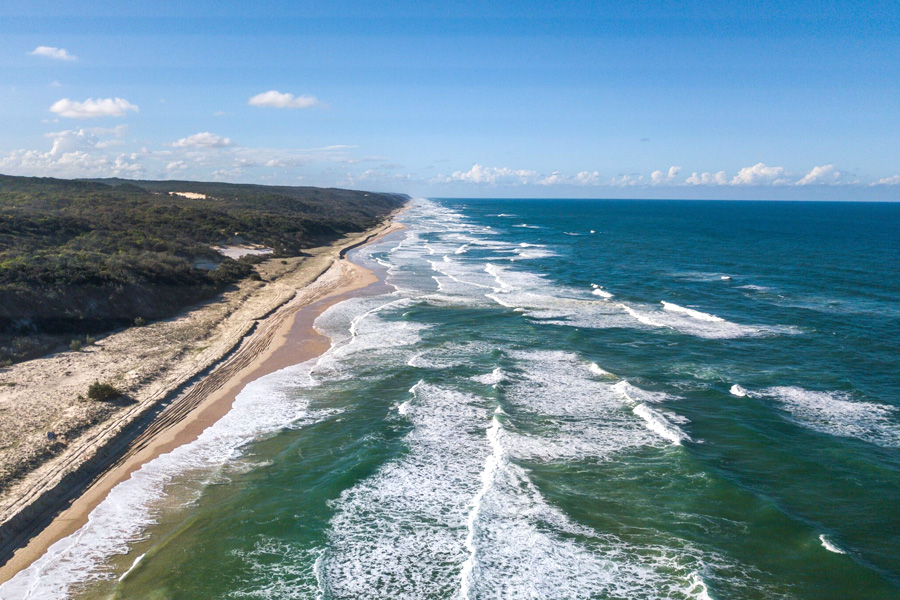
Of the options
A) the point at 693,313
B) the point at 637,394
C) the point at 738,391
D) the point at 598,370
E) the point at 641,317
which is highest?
the point at 693,313

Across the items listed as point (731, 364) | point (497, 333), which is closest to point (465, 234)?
point (497, 333)

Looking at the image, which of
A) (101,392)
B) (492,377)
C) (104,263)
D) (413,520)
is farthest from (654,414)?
(104,263)

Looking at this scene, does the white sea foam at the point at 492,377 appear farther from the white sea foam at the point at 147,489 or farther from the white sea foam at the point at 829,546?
the white sea foam at the point at 829,546

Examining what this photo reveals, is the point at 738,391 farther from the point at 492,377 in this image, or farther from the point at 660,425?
the point at 492,377

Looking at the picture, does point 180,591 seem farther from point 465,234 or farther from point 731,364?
point 465,234

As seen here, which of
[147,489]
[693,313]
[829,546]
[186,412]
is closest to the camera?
[829,546]
